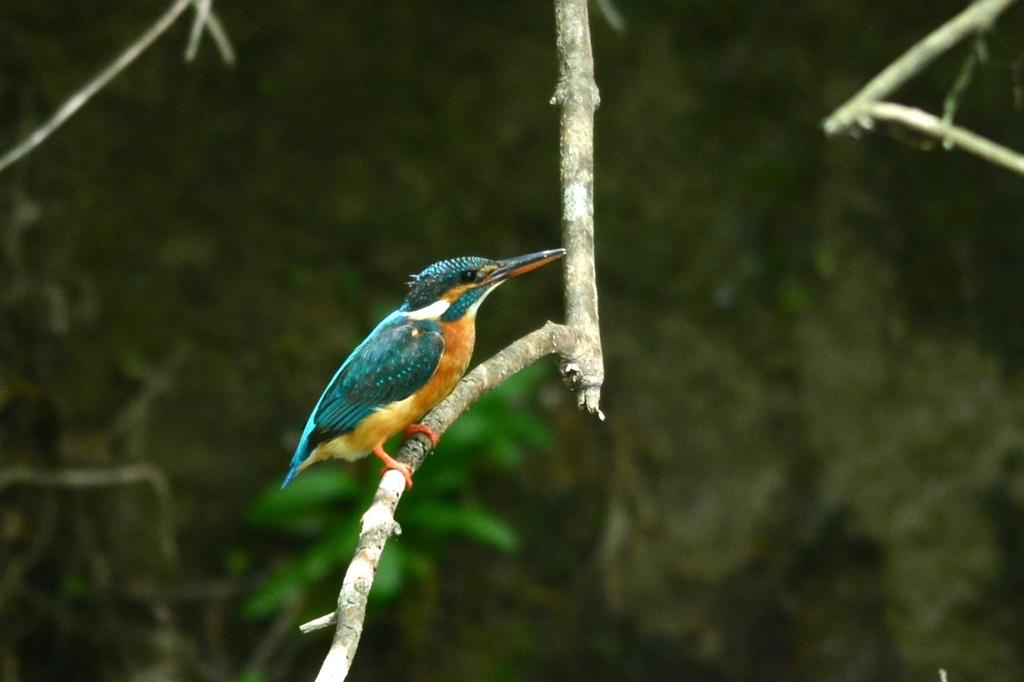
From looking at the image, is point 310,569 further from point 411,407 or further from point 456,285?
point 456,285

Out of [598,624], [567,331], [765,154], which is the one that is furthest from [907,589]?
[567,331]

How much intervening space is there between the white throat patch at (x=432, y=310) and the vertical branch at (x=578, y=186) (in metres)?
0.84

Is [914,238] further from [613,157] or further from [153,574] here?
[153,574]

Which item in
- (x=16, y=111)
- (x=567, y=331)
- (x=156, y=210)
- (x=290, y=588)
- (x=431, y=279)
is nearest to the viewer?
(x=567, y=331)

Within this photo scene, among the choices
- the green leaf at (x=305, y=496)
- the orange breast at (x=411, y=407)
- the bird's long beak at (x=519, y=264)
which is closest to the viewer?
the bird's long beak at (x=519, y=264)

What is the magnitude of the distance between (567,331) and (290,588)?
270 cm

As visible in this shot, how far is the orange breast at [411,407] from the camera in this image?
10.9ft

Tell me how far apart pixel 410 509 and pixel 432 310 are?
1.57m

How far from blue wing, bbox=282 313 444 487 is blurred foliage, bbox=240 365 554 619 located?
4.36 feet

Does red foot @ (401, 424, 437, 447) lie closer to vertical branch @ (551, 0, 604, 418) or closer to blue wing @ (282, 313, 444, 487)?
blue wing @ (282, 313, 444, 487)

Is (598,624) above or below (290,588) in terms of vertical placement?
above

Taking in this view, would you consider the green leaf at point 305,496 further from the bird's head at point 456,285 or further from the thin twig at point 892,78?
the thin twig at point 892,78

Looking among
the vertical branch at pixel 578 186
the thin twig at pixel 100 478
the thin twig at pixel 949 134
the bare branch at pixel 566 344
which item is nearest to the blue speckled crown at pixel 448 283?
the bare branch at pixel 566 344

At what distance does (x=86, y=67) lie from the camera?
533 cm
